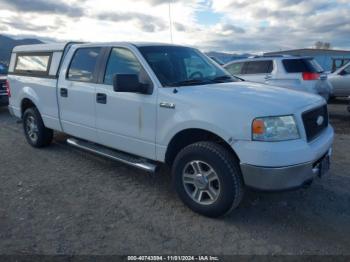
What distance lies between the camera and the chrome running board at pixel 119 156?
13.2ft

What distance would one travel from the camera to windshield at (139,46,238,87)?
4.02 meters

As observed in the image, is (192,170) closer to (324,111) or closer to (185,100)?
(185,100)

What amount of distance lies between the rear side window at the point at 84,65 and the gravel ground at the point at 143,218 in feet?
4.67

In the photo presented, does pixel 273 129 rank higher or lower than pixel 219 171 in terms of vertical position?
higher

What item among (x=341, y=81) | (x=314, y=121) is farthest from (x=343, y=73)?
(x=314, y=121)

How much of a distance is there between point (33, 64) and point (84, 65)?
5.66ft

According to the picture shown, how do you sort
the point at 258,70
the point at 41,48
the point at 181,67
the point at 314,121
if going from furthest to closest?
the point at 258,70, the point at 41,48, the point at 181,67, the point at 314,121

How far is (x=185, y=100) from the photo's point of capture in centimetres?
355

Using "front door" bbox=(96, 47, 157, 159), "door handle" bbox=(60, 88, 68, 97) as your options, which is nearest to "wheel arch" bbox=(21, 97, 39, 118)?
"door handle" bbox=(60, 88, 68, 97)

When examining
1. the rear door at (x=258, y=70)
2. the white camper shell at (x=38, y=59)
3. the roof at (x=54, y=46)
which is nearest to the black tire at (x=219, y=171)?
the roof at (x=54, y=46)

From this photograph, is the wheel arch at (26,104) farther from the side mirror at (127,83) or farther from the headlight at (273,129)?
the headlight at (273,129)

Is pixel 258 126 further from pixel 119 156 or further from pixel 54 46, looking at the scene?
pixel 54 46

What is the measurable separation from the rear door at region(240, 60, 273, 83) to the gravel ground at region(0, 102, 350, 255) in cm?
476

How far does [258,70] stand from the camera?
983 cm
